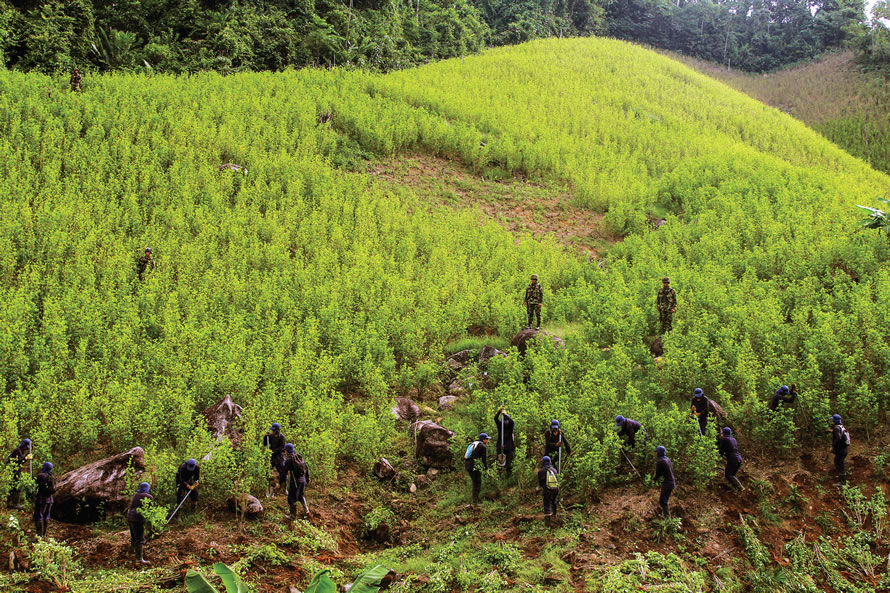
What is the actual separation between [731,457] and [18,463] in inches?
369

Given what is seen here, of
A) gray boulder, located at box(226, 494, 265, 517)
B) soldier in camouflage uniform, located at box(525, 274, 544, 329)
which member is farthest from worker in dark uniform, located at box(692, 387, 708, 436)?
gray boulder, located at box(226, 494, 265, 517)

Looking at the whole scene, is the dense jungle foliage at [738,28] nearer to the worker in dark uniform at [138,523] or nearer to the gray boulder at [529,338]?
the gray boulder at [529,338]

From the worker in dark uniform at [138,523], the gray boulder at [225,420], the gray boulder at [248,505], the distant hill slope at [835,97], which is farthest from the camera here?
the distant hill slope at [835,97]

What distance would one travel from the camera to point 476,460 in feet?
27.0

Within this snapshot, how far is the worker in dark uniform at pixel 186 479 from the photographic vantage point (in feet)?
23.2

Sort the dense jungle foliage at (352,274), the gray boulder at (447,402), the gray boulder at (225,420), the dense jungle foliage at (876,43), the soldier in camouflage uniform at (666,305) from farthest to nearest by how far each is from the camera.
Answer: the dense jungle foliage at (876,43)
the soldier in camouflage uniform at (666,305)
the gray boulder at (447,402)
the dense jungle foliage at (352,274)
the gray boulder at (225,420)

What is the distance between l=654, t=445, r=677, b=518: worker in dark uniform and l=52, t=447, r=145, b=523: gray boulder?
6.79 m

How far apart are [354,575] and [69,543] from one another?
3358 millimetres

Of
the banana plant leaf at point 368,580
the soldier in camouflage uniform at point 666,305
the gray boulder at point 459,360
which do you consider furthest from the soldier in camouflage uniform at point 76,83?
the banana plant leaf at point 368,580

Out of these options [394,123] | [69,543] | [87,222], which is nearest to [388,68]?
[394,123]

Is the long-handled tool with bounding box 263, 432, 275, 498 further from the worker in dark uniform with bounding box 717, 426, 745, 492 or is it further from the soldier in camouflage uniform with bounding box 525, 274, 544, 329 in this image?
the soldier in camouflage uniform with bounding box 525, 274, 544, 329

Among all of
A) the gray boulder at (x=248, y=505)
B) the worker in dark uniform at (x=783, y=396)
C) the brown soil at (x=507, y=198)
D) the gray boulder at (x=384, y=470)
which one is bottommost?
the gray boulder at (x=384, y=470)

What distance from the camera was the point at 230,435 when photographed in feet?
27.7

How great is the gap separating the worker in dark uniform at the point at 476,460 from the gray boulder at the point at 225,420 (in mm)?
3470
